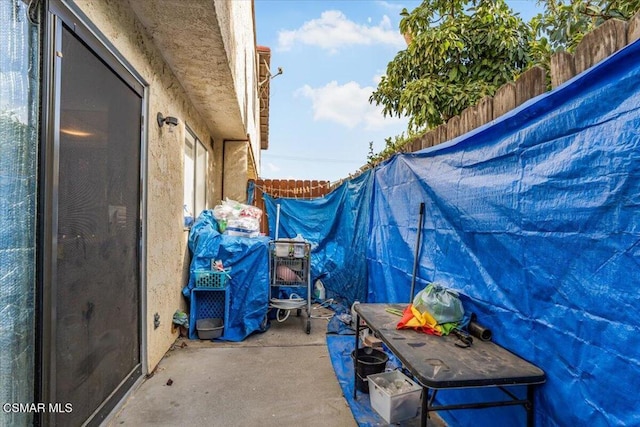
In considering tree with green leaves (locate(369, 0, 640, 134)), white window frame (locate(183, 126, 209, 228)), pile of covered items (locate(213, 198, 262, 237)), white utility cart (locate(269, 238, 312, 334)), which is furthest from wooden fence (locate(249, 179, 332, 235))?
tree with green leaves (locate(369, 0, 640, 134))

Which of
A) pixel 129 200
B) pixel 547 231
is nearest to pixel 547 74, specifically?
pixel 547 231

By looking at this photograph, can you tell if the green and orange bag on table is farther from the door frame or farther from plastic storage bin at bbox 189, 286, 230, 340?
plastic storage bin at bbox 189, 286, 230, 340

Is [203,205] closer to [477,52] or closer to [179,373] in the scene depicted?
[179,373]

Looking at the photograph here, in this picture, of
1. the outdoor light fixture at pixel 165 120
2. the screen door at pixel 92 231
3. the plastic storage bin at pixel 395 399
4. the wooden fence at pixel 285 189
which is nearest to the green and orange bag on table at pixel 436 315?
the plastic storage bin at pixel 395 399

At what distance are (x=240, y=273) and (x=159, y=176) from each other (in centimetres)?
147

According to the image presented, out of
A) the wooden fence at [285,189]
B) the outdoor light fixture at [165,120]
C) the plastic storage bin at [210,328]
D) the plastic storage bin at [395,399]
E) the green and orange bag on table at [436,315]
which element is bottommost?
the plastic storage bin at [210,328]

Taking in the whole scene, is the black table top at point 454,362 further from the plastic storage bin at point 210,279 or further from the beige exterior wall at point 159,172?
the plastic storage bin at point 210,279

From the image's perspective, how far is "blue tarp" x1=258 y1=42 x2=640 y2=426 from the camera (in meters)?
1.19

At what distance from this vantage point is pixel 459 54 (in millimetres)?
4262

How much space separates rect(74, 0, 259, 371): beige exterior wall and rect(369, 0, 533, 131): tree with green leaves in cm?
234

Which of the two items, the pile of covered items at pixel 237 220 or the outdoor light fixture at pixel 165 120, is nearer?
the outdoor light fixture at pixel 165 120

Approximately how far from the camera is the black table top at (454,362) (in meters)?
1.46

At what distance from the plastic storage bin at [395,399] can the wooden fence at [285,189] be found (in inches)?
179

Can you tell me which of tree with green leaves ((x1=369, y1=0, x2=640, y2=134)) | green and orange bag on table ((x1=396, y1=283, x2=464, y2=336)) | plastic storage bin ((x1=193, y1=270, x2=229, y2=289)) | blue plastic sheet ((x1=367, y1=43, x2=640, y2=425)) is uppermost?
tree with green leaves ((x1=369, y1=0, x2=640, y2=134))
